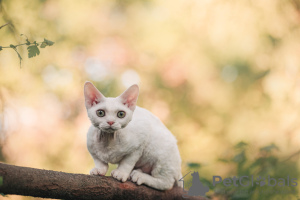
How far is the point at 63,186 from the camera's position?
1.67 meters

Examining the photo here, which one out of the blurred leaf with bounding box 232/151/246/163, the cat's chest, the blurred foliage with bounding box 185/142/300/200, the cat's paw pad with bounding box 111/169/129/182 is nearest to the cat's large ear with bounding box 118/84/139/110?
the cat's chest

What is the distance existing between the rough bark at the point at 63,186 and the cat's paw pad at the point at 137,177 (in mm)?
22

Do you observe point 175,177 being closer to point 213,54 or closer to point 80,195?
point 80,195

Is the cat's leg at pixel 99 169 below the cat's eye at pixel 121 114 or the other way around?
below

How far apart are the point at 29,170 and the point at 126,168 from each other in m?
0.53

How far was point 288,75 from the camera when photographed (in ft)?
12.8

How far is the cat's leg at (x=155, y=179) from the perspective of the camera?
1973 mm

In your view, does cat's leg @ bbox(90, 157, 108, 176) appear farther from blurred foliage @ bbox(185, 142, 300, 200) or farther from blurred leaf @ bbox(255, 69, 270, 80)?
blurred leaf @ bbox(255, 69, 270, 80)

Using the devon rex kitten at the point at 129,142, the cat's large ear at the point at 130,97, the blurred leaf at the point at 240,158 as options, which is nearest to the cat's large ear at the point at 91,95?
the devon rex kitten at the point at 129,142

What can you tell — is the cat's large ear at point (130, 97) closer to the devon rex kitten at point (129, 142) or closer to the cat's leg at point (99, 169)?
the devon rex kitten at point (129, 142)

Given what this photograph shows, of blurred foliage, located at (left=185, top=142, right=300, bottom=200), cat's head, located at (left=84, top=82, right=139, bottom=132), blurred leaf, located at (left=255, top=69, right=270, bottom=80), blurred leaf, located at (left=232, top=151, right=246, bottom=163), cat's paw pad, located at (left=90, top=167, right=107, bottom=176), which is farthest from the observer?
blurred leaf, located at (left=255, top=69, right=270, bottom=80)

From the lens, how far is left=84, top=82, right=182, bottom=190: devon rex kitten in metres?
1.78

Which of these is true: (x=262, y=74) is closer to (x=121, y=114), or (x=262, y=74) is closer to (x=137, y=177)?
(x=137, y=177)

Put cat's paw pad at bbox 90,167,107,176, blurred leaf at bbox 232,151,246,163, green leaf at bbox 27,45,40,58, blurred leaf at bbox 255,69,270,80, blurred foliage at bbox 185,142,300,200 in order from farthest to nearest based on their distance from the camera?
blurred leaf at bbox 255,69,270,80 < blurred leaf at bbox 232,151,246,163 < blurred foliage at bbox 185,142,300,200 < cat's paw pad at bbox 90,167,107,176 < green leaf at bbox 27,45,40,58
